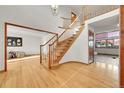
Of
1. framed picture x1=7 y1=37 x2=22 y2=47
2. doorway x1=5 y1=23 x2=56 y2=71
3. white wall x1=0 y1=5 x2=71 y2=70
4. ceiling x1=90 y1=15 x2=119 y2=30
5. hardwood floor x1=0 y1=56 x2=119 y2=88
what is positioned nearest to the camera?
hardwood floor x1=0 y1=56 x2=119 y2=88

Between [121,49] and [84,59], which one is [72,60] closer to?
[84,59]

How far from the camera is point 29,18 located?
509 centimetres

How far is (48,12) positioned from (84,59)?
3639 millimetres

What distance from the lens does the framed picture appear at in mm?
9648

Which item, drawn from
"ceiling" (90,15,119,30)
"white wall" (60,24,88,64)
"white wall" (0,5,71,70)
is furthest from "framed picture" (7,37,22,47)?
"ceiling" (90,15,119,30)

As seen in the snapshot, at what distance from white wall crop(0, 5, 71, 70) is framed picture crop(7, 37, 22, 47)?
530 cm

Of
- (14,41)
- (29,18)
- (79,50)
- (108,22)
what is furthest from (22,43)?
(108,22)

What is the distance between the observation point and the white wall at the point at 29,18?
13.3 feet

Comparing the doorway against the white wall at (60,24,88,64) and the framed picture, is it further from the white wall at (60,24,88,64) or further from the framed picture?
the white wall at (60,24,88,64)

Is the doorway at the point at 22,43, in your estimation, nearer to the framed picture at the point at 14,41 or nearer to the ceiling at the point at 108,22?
the framed picture at the point at 14,41

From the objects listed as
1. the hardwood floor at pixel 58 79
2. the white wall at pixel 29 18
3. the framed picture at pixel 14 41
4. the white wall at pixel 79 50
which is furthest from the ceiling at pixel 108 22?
the framed picture at pixel 14 41

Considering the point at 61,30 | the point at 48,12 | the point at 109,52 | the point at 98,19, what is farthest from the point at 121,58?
the point at 109,52

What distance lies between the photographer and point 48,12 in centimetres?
614

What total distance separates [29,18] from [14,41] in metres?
5.86
